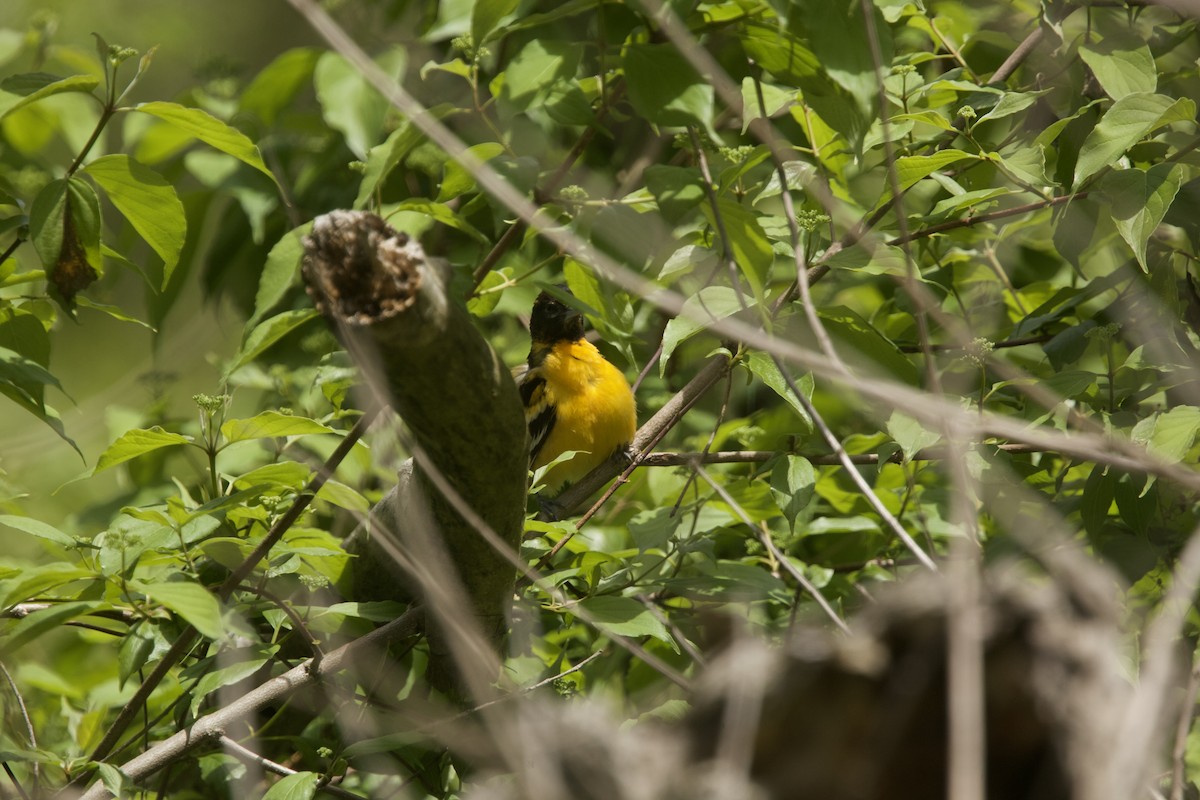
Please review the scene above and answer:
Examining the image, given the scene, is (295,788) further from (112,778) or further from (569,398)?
(569,398)

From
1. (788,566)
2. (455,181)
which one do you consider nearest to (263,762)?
(788,566)

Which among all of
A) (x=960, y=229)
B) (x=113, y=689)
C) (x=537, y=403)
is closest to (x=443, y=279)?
(x=960, y=229)

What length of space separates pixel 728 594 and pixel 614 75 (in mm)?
1536

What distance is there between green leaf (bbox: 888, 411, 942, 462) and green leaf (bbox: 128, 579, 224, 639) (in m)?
1.59

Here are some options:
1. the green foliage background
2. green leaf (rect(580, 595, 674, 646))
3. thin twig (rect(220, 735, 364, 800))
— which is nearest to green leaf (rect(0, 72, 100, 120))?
the green foliage background

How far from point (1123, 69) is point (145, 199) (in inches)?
98.7

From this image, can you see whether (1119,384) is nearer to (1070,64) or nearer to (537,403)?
(1070,64)

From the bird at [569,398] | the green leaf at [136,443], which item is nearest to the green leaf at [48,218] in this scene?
the green leaf at [136,443]

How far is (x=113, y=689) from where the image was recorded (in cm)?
377

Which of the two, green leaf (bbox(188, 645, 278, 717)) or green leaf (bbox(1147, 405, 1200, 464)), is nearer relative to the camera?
green leaf (bbox(1147, 405, 1200, 464))

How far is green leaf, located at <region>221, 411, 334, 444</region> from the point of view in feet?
8.61

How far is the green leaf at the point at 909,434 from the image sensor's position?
2727 mm

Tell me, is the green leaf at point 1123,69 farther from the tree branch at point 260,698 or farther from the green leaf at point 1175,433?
the tree branch at point 260,698

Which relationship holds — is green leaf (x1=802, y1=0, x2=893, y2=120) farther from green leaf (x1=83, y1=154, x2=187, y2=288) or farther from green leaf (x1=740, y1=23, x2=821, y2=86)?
green leaf (x1=83, y1=154, x2=187, y2=288)
